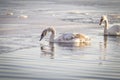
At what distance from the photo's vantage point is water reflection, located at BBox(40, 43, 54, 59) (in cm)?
1646

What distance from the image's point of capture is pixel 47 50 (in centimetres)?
1805

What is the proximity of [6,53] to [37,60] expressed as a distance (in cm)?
199

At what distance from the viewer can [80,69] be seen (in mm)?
13438

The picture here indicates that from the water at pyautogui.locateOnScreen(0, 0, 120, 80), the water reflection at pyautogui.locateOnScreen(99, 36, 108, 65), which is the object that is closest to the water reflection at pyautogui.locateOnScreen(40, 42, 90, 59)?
the water at pyautogui.locateOnScreen(0, 0, 120, 80)

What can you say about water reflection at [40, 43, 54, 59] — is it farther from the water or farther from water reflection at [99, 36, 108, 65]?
water reflection at [99, 36, 108, 65]

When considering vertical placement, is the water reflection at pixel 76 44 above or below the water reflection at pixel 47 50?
above

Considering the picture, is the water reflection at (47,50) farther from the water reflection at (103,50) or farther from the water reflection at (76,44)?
the water reflection at (103,50)

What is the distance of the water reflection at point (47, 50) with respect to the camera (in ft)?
54.0

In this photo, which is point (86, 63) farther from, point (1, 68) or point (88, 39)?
point (88, 39)

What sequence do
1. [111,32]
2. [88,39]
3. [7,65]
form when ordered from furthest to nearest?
[111,32], [88,39], [7,65]

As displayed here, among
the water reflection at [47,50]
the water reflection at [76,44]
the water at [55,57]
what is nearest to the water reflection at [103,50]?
the water at [55,57]

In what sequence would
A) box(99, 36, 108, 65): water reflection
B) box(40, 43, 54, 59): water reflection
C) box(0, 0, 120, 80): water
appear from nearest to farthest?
1. box(0, 0, 120, 80): water
2. box(99, 36, 108, 65): water reflection
3. box(40, 43, 54, 59): water reflection

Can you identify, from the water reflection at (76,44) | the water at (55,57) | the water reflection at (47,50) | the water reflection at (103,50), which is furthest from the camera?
the water reflection at (76,44)

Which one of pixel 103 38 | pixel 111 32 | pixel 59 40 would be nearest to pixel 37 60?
pixel 59 40
